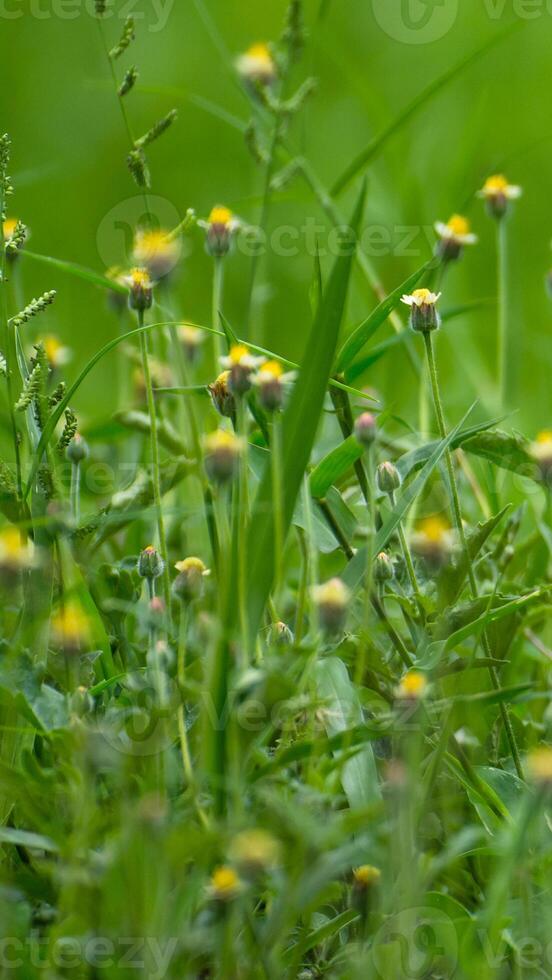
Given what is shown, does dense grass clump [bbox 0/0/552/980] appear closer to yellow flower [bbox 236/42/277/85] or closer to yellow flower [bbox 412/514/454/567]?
yellow flower [bbox 412/514/454/567]

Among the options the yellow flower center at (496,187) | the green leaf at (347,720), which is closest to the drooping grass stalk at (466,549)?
the green leaf at (347,720)

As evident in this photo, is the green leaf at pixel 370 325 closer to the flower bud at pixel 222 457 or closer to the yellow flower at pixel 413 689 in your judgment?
the flower bud at pixel 222 457

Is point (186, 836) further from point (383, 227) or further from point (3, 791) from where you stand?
point (383, 227)

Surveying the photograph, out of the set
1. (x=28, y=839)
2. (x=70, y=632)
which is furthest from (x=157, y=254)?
(x=28, y=839)

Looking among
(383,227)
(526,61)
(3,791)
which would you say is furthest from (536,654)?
(526,61)

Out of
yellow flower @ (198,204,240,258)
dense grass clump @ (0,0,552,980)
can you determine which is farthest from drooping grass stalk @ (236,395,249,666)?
yellow flower @ (198,204,240,258)
